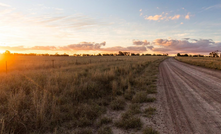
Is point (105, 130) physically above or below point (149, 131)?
below

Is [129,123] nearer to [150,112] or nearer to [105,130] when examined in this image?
[105,130]

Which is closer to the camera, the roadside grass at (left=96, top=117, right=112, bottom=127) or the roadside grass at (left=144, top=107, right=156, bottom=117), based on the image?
the roadside grass at (left=96, top=117, right=112, bottom=127)

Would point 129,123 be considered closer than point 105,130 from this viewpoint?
No

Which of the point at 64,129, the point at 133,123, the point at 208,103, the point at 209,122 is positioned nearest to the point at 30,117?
the point at 64,129

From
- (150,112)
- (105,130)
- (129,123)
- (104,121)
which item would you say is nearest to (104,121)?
(104,121)

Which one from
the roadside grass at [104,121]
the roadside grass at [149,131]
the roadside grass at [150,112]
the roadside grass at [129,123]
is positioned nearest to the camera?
the roadside grass at [149,131]

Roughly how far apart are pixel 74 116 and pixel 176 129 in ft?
11.0

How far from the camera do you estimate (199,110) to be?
4527 millimetres

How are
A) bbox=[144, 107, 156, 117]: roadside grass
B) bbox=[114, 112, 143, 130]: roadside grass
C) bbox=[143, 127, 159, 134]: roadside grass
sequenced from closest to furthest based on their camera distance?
bbox=[143, 127, 159, 134]: roadside grass < bbox=[114, 112, 143, 130]: roadside grass < bbox=[144, 107, 156, 117]: roadside grass

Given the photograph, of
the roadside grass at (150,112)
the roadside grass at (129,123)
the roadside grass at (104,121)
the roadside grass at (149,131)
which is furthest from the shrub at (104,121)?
the roadside grass at (150,112)

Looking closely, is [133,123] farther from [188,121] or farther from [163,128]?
[188,121]

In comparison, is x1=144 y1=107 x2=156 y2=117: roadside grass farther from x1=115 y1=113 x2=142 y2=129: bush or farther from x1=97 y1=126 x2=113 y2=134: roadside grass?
x1=97 y1=126 x2=113 y2=134: roadside grass

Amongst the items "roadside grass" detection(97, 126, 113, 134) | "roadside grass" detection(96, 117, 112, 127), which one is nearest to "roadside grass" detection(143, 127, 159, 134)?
"roadside grass" detection(97, 126, 113, 134)

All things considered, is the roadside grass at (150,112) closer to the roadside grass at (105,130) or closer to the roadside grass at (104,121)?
the roadside grass at (104,121)
